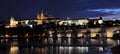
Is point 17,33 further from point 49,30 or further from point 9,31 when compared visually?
point 49,30

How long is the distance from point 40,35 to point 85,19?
1442 inches

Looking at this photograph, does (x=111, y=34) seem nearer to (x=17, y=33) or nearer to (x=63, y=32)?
(x=63, y=32)

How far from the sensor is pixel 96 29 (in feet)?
313

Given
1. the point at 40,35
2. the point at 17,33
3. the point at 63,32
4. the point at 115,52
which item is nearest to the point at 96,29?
the point at 63,32

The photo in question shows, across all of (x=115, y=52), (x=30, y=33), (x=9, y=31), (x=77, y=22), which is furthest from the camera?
(x=77, y=22)

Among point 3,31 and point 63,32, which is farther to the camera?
point 63,32

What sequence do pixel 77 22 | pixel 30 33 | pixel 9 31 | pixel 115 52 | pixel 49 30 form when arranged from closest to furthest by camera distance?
pixel 115 52
pixel 30 33
pixel 9 31
pixel 49 30
pixel 77 22

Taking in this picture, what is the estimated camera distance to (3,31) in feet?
291

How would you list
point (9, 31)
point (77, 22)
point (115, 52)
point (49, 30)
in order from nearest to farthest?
1. point (115, 52)
2. point (9, 31)
3. point (49, 30)
4. point (77, 22)

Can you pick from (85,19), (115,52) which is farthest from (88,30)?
(115,52)

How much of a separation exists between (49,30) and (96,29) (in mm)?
12117

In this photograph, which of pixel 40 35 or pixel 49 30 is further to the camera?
pixel 49 30

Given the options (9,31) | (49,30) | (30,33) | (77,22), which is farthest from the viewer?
(77,22)

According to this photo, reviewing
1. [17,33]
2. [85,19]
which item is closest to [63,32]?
[17,33]
